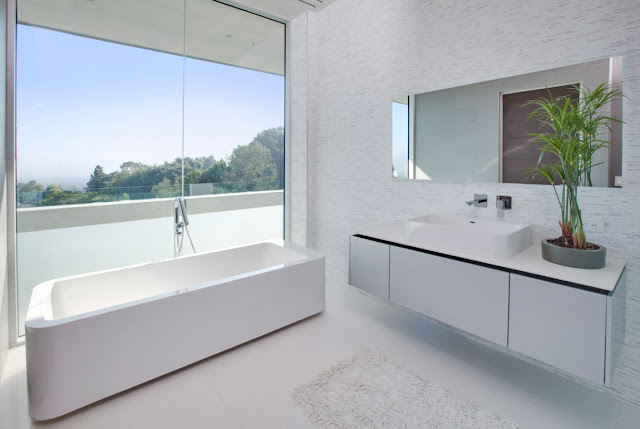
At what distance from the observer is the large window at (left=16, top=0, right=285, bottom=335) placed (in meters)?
2.60

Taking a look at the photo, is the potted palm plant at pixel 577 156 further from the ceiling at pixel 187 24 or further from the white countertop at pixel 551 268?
the ceiling at pixel 187 24

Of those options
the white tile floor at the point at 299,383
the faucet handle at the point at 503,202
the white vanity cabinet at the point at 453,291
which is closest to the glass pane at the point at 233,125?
the white tile floor at the point at 299,383

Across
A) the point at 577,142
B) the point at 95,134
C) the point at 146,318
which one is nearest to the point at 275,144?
the point at 95,134

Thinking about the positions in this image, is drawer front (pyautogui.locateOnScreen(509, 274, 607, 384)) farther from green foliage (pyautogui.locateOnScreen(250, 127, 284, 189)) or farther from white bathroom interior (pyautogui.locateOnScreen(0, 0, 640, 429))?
green foliage (pyautogui.locateOnScreen(250, 127, 284, 189))

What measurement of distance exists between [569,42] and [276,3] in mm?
2319

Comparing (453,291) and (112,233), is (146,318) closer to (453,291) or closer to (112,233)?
(112,233)

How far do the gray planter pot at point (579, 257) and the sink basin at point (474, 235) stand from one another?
228 mm

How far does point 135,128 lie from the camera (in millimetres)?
2971

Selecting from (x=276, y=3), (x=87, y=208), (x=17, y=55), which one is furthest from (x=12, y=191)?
(x=276, y=3)

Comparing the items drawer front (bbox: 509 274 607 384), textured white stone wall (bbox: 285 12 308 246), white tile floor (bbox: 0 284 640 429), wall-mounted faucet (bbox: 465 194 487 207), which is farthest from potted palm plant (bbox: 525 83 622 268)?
textured white stone wall (bbox: 285 12 308 246)

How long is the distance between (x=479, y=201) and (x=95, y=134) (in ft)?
9.86

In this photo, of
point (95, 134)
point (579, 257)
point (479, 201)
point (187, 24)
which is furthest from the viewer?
point (187, 24)

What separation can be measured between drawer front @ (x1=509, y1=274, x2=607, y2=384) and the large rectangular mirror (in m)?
0.78

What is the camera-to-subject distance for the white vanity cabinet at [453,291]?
1936 millimetres
